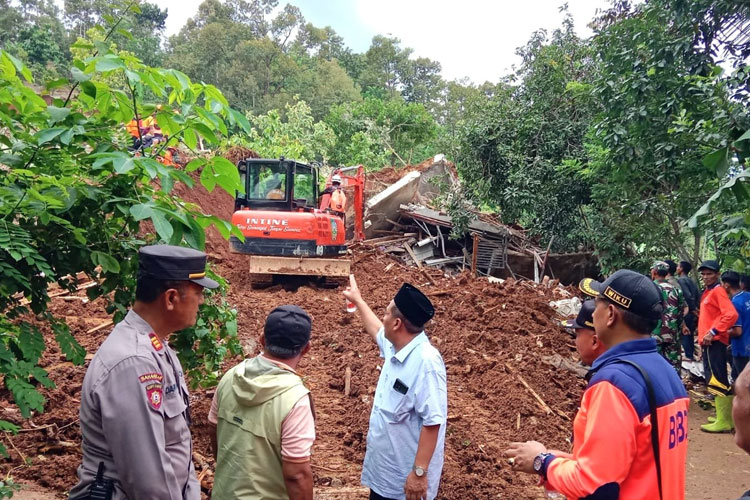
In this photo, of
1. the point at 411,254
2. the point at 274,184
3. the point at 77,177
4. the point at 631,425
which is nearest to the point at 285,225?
the point at 274,184

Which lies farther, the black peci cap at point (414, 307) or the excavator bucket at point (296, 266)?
the excavator bucket at point (296, 266)

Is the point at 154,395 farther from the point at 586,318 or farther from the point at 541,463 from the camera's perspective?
the point at 586,318

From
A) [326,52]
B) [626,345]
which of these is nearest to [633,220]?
[626,345]

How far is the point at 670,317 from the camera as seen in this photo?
8.05 m

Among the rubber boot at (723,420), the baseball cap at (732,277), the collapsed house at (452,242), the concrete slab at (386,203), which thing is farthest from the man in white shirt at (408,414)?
the concrete slab at (386,203)

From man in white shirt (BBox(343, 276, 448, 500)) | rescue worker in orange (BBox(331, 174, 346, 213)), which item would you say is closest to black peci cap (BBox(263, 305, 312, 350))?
man in white shirt (BBox(343, 276, 448, 500))

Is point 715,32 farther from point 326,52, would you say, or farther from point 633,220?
point 326,52

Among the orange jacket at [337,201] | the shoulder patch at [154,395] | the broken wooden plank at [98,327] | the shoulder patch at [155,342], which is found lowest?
the broken wooden plank at [98,327]

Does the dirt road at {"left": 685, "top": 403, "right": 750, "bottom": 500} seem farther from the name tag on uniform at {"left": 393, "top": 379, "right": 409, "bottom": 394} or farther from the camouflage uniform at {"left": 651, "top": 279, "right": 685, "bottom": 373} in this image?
the name tag on uniform at {"left": 393, "top": 379, "right": 409, "bottom": 394}

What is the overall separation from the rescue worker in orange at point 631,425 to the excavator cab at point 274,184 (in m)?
11.1

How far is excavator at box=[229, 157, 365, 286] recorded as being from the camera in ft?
40.4

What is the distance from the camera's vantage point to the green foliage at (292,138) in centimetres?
2353

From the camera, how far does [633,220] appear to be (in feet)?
35.5

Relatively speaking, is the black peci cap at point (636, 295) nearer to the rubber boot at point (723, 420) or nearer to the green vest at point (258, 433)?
the green vest at point (258, 433)
